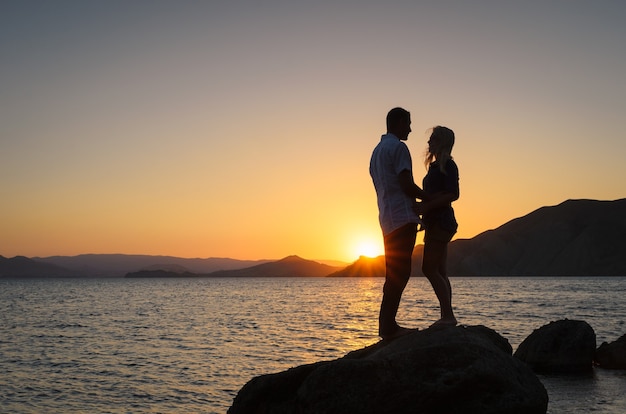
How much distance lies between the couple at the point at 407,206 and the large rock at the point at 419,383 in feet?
2.22

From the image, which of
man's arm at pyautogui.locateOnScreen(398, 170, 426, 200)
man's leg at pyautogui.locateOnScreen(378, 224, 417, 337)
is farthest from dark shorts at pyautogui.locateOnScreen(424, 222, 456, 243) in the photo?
man's arm at pyautogui.locateOnScreen(398, 170, 426, 200)

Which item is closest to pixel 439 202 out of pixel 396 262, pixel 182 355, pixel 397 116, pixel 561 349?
pixel 396 262

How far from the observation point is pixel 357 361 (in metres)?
7.99

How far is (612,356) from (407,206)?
59.0 ft

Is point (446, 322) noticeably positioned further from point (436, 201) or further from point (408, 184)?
point (408, 184)

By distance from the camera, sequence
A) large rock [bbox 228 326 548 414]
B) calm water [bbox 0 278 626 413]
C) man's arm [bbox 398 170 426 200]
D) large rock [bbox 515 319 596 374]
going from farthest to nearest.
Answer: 1. large rock [bbox 515 319 596 374]
2. calm water [bbox 0 278 626 413]
3. man's arm [bbox 398 170 426 200]
4. large rock [bbox 228 326 548 414]

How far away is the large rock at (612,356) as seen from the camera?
22250 mm

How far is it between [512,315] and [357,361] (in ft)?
152

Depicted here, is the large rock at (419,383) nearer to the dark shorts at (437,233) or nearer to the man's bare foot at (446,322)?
the man's bare foot at (446,322)

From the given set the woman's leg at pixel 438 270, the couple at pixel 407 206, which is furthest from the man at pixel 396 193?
the woman's leg at pixel 438 270

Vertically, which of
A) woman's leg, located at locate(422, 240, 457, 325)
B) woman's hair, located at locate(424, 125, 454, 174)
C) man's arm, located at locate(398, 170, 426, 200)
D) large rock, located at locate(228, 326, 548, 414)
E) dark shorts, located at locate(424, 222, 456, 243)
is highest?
woman's hair, located at locate(424, 125, 454, 174)

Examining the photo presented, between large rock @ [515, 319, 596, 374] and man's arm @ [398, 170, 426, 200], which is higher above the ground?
man's arm @ [398, 170, 426, 200]

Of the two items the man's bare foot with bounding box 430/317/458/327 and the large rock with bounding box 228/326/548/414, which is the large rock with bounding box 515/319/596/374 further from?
the man's bare foot with bounding box 430/317/458/327

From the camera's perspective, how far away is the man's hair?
8188 millimetres
